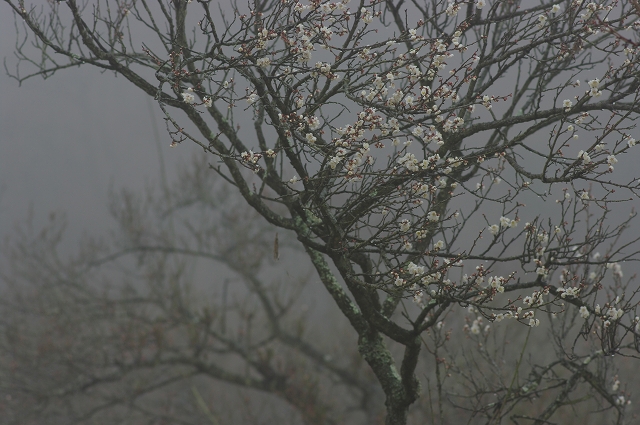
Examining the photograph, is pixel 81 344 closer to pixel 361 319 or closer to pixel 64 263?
pixel 64 263

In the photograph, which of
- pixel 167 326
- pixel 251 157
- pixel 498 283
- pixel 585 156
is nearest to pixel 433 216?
pixel 498 283

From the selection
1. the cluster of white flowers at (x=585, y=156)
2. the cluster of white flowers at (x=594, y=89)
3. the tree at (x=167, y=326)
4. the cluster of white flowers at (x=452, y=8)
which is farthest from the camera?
the tree at (x=167, y=326)

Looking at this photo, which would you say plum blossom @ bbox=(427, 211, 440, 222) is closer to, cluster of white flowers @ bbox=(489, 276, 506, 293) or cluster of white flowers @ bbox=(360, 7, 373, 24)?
cluster of white flowers @ bbox=(489, 276, 506, 293)

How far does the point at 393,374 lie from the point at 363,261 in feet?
2.07

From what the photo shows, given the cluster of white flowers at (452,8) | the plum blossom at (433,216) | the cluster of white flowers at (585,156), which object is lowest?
the plum blossom at (433,216)

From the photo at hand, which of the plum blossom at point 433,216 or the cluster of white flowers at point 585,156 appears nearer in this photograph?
the cluster of white flowers at point 585,156

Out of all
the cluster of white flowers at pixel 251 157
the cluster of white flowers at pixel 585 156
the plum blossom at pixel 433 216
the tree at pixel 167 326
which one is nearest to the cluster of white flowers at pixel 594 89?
the cluster of white flowers at pixel 585 156

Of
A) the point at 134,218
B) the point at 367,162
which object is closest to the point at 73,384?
the point at 134,218

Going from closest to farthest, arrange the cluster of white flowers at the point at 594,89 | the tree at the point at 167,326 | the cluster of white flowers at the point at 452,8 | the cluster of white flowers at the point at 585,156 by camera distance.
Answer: the cluster of white flowers at the point at 585,156 < the cluster of white flowers at the point at 594,89 < the cluster of white flowers at the point at 452,8 < the tree at the point at 167,326

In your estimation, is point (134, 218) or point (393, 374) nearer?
point (393, 374)

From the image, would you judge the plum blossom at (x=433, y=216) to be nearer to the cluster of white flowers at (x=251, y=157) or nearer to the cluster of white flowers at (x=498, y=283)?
the cluster of white flowers at (x=498, y=283)

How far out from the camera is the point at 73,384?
7.22 metres

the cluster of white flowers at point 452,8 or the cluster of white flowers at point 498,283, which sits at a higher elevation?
the cluster of white flowers at point 452,8

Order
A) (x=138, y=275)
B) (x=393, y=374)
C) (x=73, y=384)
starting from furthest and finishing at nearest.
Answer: (x=138, y=275)
(x=73, y=384)
(x=393, y=374)
